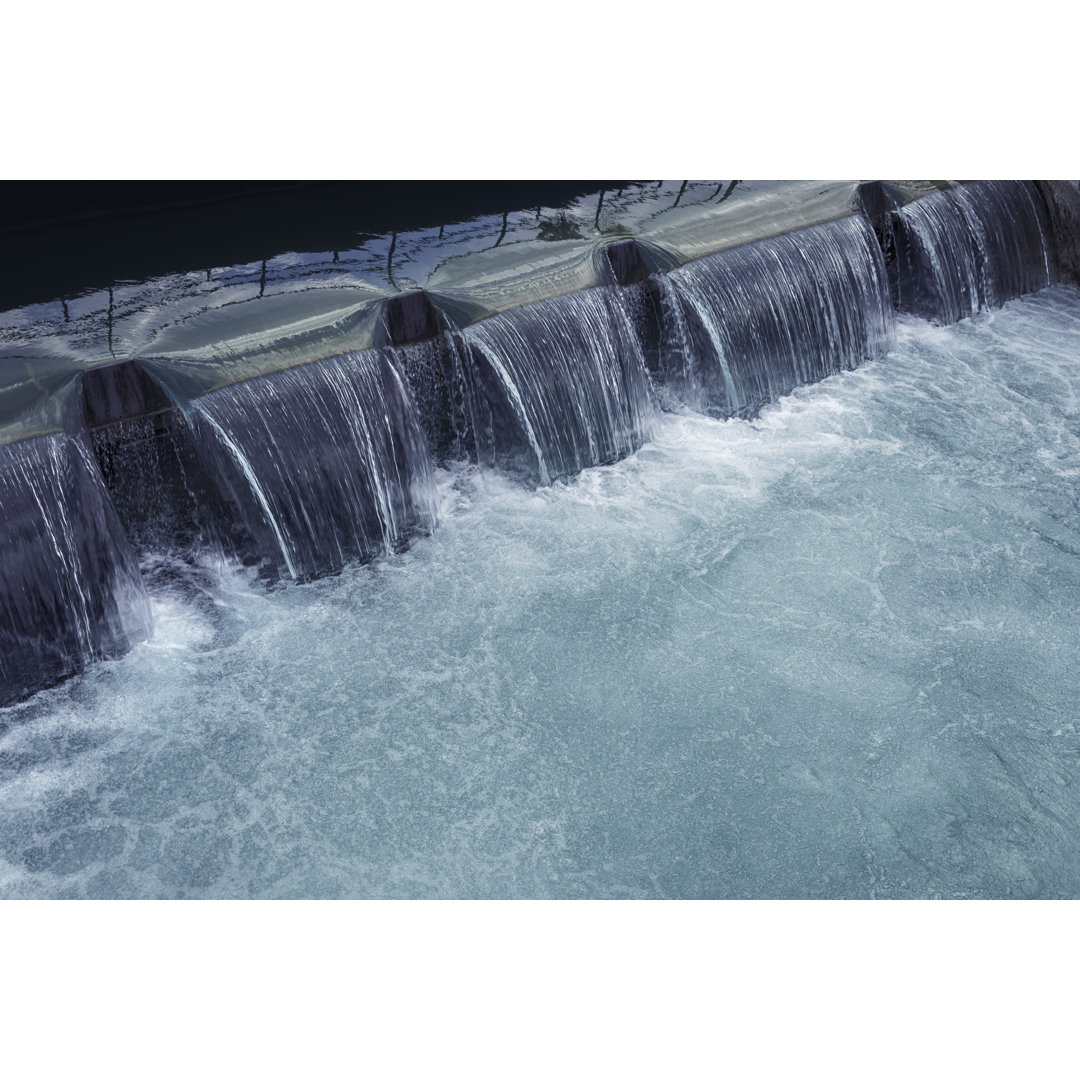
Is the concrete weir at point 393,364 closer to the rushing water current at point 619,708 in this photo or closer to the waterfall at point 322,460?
the waterfall at point 322,460

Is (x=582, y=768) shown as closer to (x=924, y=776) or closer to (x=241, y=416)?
(x=924, y=776)

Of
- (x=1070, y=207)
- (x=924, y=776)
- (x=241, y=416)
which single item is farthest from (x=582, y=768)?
(x=1070, y=207)

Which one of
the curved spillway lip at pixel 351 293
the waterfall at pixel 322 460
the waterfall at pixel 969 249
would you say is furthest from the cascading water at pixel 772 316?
the waterfall at pixel 322 460

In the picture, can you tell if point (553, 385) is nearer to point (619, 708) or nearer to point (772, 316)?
point (772, 316)

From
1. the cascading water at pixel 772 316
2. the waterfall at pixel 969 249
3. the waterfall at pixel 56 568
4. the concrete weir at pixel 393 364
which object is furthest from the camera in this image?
the waterfall at pixel 969 249

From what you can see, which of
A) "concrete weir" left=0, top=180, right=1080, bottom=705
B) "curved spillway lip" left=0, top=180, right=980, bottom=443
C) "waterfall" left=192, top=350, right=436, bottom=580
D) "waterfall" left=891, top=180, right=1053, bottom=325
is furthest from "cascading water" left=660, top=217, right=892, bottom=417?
"waterfall" left=192, top=350, right=436, bottom=580

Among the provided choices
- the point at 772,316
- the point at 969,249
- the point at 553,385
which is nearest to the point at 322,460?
the point at 553,385

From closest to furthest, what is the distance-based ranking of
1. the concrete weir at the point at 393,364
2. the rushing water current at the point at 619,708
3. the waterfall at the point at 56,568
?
the rushing water current at the point at 619,708 < the waterfall at the point at 56,568 < the concrete weir at the point at 393,364
